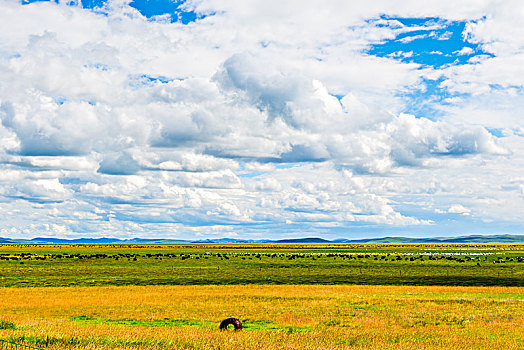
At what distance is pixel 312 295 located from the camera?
45.0 m

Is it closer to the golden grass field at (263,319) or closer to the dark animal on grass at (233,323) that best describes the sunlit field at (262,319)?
the golden grass field at (263,319)

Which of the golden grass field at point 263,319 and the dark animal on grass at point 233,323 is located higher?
the dark animal on grass at point 233,323

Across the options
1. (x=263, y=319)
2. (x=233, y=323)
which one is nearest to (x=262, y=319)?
(x=263, y=319)

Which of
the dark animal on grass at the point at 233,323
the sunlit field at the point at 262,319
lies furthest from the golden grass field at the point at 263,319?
the dark animal on grass at the point at 233,323

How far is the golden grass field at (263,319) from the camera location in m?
20.5

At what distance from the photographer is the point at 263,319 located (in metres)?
29.7

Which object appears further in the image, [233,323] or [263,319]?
[263,319]

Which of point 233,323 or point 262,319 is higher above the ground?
point 233,323

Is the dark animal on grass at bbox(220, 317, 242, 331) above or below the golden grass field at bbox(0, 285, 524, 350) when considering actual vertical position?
above

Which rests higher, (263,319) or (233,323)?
(233,323)

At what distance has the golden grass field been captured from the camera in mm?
20484

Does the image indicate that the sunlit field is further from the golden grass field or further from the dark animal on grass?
the dark animal on grass

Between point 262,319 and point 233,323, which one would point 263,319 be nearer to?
point 262,319

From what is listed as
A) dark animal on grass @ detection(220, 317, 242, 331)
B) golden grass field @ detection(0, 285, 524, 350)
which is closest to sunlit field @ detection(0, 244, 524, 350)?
golden grass field @ detection(0, 285, 524, 350)
